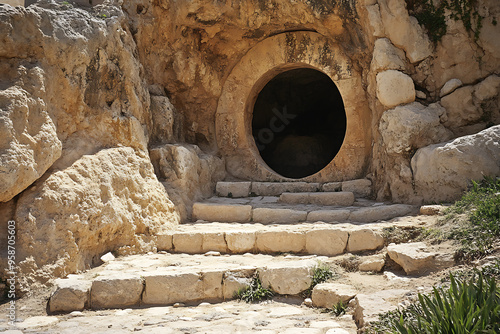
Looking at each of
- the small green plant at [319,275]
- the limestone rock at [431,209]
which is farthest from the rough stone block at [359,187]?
the small green plant at [319,275]

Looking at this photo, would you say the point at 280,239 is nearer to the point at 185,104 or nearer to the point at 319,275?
the point at 319,275

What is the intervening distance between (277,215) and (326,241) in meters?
1.17

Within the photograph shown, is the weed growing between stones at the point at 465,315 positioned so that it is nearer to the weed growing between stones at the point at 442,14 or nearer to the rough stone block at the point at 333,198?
the rough stone block at the point at 333,198

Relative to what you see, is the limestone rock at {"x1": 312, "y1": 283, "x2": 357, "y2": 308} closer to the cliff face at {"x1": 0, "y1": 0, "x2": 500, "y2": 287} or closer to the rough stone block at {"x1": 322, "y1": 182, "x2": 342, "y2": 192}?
the cliff face at {"x1": 0, "y1": 0, "x2": 500, "y2": 287}

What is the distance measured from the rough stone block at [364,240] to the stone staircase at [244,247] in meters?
0.01

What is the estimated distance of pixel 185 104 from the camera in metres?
8.20

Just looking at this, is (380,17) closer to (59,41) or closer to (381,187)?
(381,187)

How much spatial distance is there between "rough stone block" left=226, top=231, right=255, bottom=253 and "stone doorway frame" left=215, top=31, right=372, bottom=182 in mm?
2509

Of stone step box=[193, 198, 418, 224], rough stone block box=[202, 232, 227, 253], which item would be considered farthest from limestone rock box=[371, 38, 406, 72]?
rough stone block box=[202, 232, 227, 253]

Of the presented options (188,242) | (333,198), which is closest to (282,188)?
(333,198)

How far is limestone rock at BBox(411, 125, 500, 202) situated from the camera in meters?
5.43

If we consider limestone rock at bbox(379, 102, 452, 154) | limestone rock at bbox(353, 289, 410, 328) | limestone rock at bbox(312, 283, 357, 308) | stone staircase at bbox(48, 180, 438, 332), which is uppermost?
limestone rock at bbox(379, 102, 452, 154)

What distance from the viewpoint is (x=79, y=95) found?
5.44 metres

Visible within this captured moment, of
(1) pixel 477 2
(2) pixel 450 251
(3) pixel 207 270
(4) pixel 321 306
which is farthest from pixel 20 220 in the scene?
(1) pixel 477 2
